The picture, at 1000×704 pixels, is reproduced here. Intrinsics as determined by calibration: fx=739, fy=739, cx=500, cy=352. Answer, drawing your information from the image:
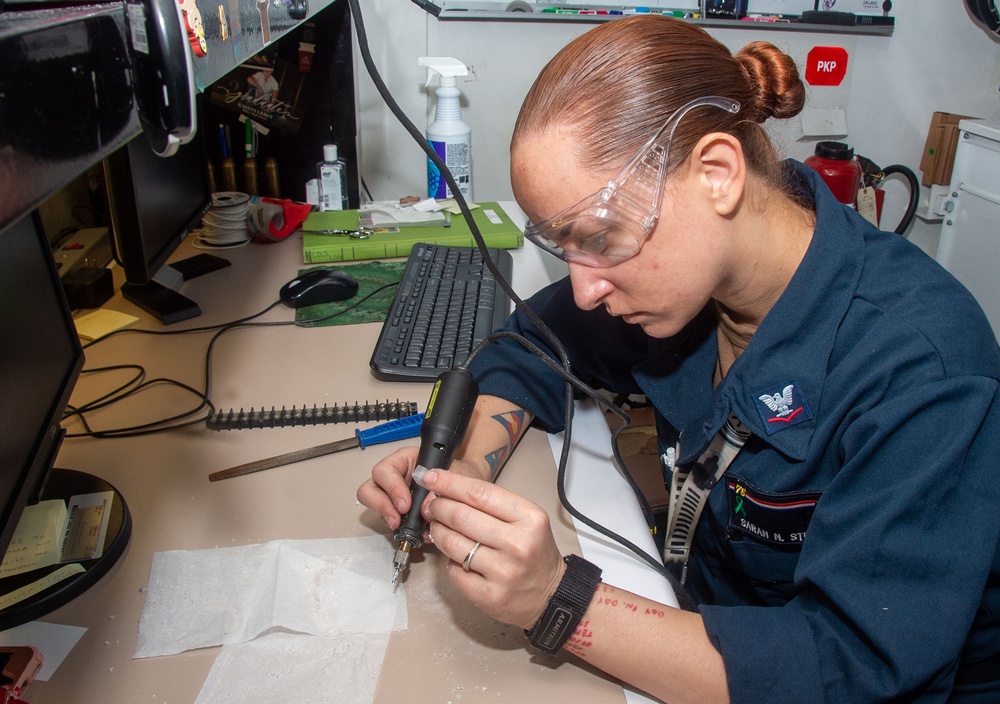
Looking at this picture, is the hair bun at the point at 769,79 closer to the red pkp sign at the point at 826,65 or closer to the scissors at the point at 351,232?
the scissors at the point at 351,232

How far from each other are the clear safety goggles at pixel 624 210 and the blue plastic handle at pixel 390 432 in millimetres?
322

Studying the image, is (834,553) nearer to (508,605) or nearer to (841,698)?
(841,698)

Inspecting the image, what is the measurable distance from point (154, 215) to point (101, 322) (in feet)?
0.65

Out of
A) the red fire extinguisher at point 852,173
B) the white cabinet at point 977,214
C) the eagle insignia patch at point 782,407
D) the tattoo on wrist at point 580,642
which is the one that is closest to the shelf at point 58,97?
the tattoo on wrist at point 580,642

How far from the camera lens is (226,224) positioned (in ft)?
5.09

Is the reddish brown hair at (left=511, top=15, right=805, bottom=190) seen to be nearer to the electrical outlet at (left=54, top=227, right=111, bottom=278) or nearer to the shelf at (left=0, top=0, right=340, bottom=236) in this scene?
the shelf at (left=0, top=0, right=340, bottom=236)

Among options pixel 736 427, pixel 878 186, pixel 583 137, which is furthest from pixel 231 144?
pixel 878 186

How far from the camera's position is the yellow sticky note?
1.19 m

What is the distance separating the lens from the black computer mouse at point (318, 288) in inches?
50.5

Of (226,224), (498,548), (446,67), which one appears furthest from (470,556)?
(446,67)

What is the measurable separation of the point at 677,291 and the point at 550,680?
395mm

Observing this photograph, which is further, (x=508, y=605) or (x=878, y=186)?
(x=878, y=186)

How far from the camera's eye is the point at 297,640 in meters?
0.67

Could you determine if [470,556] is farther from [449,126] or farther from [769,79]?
[449,126]
